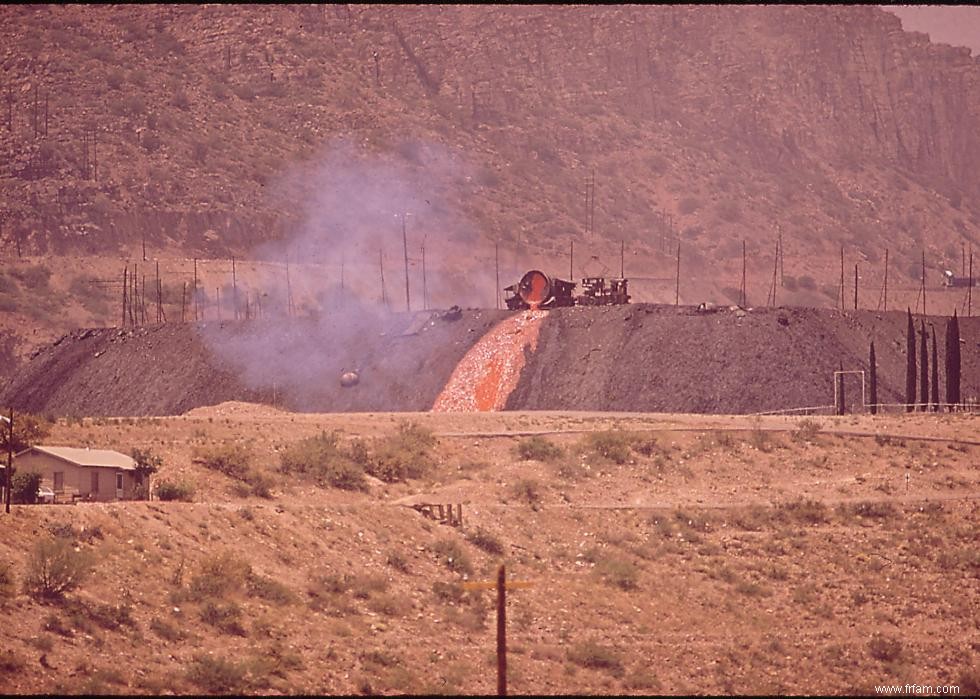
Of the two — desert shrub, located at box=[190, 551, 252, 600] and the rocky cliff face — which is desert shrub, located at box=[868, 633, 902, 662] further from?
the rocky cliff face

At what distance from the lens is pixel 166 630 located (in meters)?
42.3

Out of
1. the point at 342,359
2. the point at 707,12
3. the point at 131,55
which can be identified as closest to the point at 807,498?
the point at 342,359

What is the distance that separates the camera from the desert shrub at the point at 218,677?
1559 inches

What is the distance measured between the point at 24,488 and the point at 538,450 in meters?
19.7

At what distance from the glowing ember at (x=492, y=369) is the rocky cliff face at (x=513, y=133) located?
43560 mm

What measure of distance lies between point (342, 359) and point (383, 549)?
4036 cm

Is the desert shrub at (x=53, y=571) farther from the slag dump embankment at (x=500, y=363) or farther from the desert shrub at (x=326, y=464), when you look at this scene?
the slag dump embankment at (x=500, y=363)

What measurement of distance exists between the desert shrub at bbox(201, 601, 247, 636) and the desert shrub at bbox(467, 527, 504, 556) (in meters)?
10.6

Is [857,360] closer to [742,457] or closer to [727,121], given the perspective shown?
[742,457]

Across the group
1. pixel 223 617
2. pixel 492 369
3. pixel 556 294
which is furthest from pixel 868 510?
pixel 556 294

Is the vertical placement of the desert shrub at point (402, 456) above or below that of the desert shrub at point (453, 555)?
above

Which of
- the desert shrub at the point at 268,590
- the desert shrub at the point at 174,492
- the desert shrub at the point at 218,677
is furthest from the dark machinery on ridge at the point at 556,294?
the desert shrub at the point at 218,677

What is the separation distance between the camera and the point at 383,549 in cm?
5112

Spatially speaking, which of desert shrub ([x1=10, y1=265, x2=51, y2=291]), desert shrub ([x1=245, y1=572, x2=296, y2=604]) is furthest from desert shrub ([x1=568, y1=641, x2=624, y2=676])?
desert shrub ([x1=10, y1=265, x2=51, y2=291])
